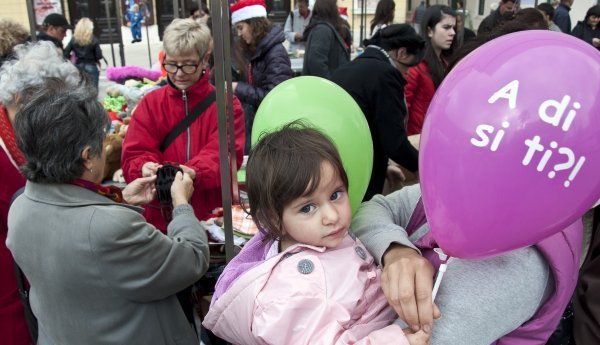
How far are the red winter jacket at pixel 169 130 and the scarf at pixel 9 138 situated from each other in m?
0.47

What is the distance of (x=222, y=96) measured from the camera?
1939 millimetres

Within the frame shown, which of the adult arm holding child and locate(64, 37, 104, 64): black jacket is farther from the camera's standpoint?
locate(64, 37, 104, 64): black jacket

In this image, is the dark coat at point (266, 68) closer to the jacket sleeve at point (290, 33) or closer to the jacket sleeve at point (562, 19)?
the jacket sleeve at point (290, 33)

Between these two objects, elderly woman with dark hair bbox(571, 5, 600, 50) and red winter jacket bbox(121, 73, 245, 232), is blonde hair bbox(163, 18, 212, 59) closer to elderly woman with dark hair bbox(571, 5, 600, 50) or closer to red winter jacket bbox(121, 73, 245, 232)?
red winter jacket bbox(121, 73, 245, 232)

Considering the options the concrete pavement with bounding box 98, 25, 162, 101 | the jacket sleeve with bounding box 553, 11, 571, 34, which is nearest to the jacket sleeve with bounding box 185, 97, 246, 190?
the jacket sleeve with bounding box 553, 11, 571, 34

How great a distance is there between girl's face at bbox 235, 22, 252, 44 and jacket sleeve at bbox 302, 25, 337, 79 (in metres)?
0.74

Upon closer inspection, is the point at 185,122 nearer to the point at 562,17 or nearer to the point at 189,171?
the point at 189,171

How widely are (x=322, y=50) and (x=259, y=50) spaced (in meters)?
0.80

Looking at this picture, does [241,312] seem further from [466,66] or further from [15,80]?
[15,80]

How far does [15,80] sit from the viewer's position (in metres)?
2.26

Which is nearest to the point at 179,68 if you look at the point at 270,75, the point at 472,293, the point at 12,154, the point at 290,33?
the point at 12,154

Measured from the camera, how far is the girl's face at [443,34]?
380 centimetres

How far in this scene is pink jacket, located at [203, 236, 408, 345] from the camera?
39.9 inches

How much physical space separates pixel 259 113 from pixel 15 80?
122cm
